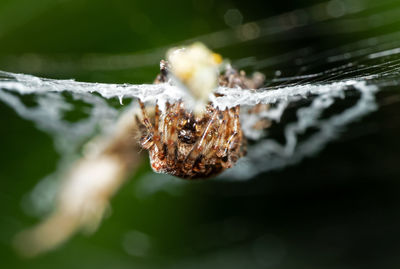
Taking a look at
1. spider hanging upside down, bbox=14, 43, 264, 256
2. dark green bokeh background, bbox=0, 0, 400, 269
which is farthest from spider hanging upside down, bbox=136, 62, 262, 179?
dark green bokeh background, bbox=0, 0, 400, 269

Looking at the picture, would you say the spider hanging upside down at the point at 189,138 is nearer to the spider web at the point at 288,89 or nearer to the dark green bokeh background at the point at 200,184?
the spider web at the point at 288,89

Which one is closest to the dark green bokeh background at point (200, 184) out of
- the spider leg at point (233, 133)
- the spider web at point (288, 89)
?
the spider web at point (288, 89)

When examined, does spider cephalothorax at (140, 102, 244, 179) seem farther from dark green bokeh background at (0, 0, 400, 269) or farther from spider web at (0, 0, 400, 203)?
dark green bokeh background at (0, 0, 400, 269)

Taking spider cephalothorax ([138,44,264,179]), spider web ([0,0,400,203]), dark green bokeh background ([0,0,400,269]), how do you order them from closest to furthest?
spider cephalothorax ([138,44,264,179])
spider web ([0,0,400,203])
dark green bokeh background ([0,0,400,269])

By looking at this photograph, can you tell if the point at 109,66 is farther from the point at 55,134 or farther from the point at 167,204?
the point at 167,204

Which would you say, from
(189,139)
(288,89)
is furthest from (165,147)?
(288,89)

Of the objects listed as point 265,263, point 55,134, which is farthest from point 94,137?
point 265,263

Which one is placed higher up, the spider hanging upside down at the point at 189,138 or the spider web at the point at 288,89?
the spider web at the point at 288,89
